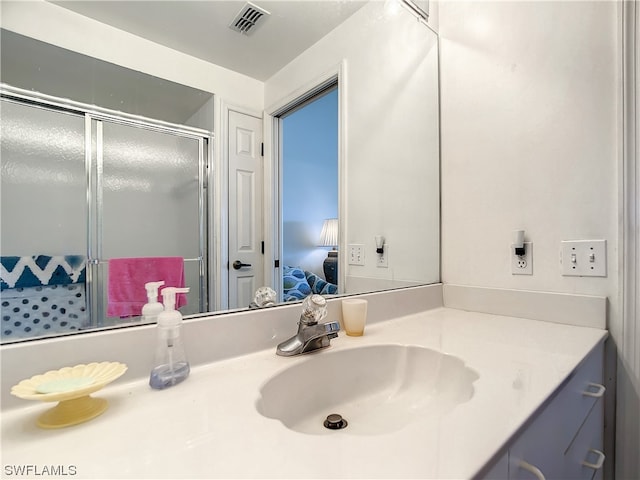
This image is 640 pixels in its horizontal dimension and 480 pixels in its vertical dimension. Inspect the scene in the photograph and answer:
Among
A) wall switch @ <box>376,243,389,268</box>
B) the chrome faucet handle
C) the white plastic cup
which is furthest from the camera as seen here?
wall switch @ <box>376,243,389,268</box>

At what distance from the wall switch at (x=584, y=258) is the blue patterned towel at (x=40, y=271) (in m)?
1.32

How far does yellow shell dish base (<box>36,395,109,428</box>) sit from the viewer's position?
0.44m

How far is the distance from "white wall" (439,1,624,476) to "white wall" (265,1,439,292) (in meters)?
0.07

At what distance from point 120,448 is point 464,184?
1.33 metres

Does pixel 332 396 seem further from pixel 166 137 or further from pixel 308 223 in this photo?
pixel 166 137

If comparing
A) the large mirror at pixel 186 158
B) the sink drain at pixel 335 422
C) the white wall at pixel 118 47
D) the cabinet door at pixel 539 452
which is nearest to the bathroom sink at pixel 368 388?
the sink drain at pixel 335 422

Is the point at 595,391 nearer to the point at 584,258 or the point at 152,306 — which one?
the point at 584,258

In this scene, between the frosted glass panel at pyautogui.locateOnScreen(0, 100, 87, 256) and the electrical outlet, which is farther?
the electrical outlet

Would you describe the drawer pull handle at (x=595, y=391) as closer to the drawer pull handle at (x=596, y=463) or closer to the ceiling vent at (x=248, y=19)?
the drawer pull handle at (x=596, y=463)

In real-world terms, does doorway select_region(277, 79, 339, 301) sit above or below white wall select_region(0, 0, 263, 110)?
below

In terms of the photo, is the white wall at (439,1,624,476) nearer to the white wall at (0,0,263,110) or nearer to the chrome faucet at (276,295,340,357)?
the chrome faucet at (276,295,340,357)

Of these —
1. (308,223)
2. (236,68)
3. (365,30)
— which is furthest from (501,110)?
(236,68)

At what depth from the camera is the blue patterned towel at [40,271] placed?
56cm

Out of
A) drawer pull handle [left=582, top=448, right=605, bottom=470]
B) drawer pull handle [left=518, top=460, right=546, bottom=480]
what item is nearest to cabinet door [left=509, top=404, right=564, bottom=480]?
drawer pull handle [left=518, top=460, right=546, bottom=480]
